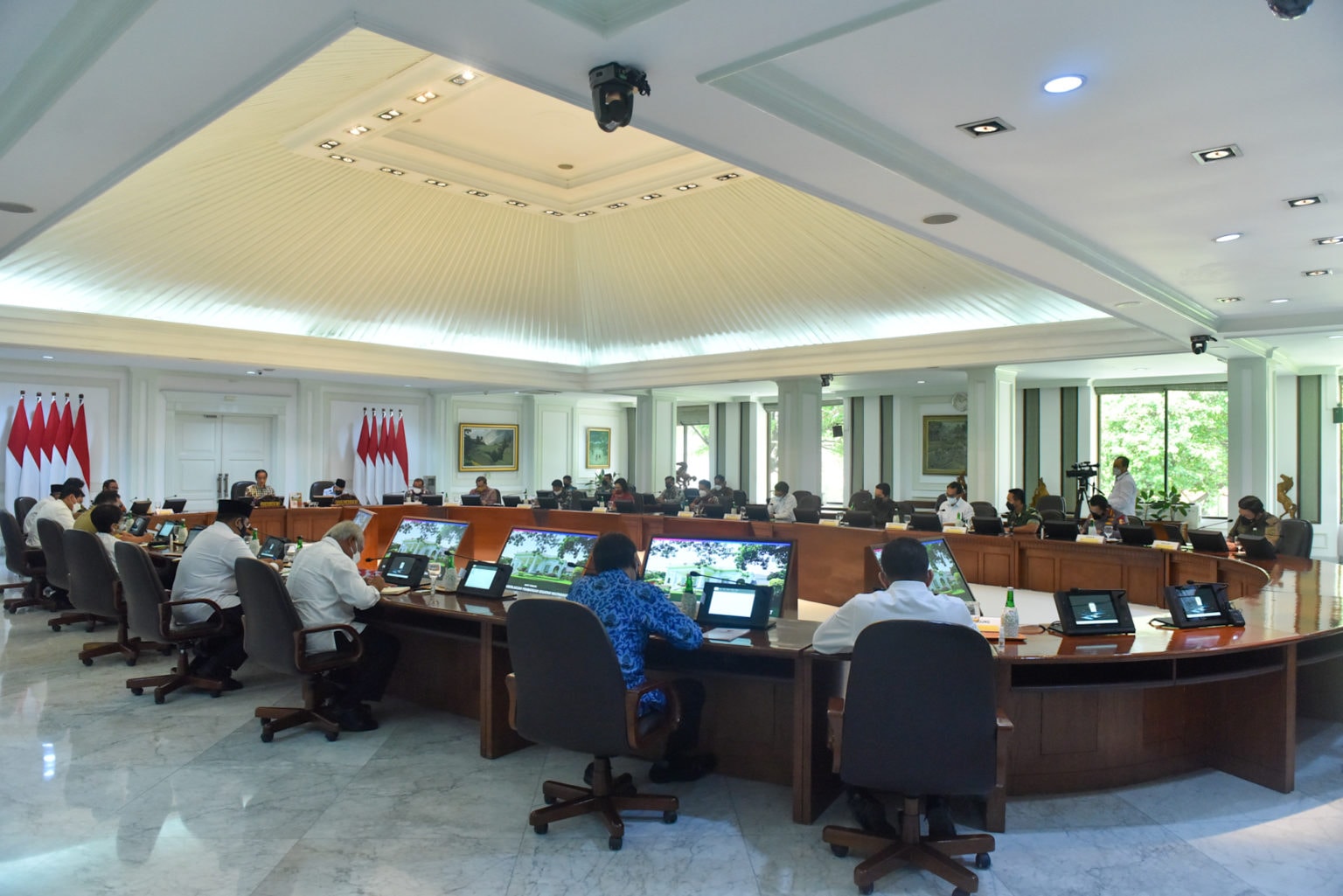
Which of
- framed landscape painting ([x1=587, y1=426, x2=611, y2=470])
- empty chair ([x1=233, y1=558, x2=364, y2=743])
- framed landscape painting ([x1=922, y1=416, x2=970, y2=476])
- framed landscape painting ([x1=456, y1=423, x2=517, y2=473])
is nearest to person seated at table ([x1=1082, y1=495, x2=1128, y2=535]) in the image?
framed landscape painting ([x1=922, y1=416, x2=970, y2=476])

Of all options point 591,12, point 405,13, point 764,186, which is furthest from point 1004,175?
point 764,186

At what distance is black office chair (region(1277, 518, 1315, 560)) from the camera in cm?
735

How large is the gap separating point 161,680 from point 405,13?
440 cm

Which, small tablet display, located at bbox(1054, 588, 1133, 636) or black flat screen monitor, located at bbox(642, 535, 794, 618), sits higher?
black flat screen monitor, located at bbox(642, 535, 794, 618)

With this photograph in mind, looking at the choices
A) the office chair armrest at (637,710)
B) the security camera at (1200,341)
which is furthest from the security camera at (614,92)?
the security camera at (1200,341)

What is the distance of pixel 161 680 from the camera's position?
16.6 feet

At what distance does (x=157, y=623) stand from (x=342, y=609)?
151 cm

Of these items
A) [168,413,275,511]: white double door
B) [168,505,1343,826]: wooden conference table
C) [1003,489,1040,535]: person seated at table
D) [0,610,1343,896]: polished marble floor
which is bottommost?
[0,610,1343,896]: polished marble floor

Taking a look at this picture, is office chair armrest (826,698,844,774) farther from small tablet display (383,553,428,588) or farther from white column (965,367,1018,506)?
white column (965,367,1018,506)

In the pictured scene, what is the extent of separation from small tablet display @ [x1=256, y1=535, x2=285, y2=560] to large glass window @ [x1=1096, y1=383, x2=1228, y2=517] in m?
13.0

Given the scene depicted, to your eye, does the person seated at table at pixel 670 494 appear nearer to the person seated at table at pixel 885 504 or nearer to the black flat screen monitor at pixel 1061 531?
the person seated at table at pixel 885 504

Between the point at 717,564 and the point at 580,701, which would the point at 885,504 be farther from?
the point at 580,701

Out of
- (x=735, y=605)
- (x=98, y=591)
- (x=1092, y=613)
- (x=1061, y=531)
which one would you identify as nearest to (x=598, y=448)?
(x=1061, y=531)

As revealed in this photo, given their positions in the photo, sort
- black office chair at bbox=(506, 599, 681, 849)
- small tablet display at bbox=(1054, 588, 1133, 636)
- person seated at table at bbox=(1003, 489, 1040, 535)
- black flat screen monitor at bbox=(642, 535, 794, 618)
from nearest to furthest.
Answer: black office chair at bbox=(506, 599, 681, 849)
small tablet display at bbox=(1054, 588, 1133, 636)
black flat screen monitor at bbox=(642, 535, 794, 618)
person seated at table at bbox=(1003, 489, 1040, 535)
